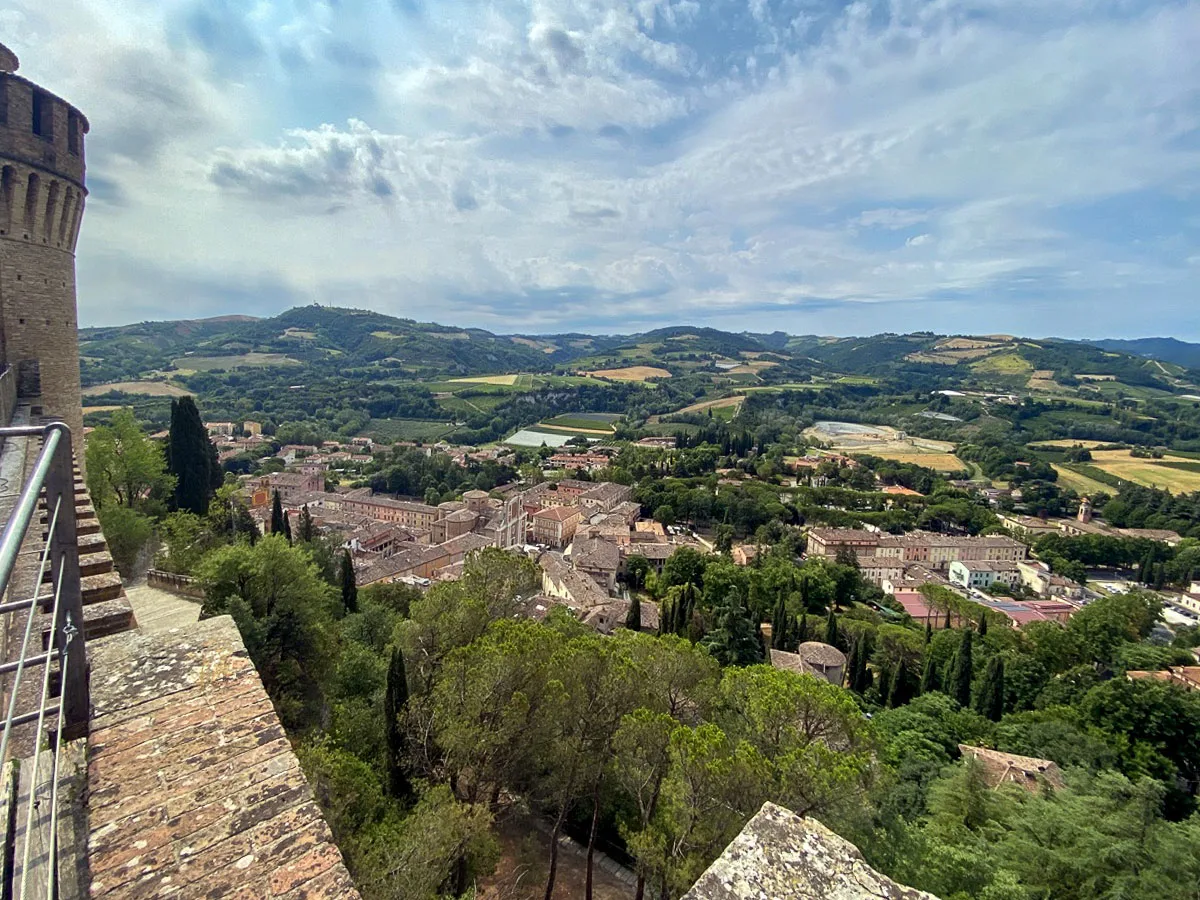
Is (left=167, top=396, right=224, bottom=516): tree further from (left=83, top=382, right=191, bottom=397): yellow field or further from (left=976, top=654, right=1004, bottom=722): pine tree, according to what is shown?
(left=83, top=382, right=191, bottom=397): yellow field

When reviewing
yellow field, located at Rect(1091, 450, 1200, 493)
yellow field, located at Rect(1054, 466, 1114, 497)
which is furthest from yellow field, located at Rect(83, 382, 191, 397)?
yellow field, located at Rect(1091, 450, 1200, 493)

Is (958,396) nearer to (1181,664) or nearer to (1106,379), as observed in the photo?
(1106,379)

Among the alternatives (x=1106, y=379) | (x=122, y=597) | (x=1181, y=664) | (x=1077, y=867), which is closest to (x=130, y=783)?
(x=122, y=597)

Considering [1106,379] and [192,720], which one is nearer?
[192,720]

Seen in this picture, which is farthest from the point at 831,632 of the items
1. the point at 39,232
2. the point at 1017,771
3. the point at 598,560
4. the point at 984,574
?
the point at 39,232

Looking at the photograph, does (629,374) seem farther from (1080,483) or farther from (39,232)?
(39,232)
